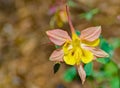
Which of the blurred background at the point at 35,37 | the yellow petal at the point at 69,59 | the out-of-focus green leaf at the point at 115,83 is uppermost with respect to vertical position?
the yellow petal at the point at 69,59

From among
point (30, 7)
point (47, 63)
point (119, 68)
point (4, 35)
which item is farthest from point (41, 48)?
point (119, 68)

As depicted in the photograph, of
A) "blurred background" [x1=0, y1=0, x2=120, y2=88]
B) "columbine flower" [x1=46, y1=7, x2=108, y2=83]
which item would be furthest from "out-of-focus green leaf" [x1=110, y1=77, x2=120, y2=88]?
"columbine flower" [x1=46, y1=7, x2=108, y2=83]

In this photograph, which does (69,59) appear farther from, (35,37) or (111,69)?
(35,37)

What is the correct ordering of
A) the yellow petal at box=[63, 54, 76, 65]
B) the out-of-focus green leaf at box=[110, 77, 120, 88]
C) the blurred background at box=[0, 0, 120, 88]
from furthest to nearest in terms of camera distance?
the blurred background at box=[0, 0, 120, 88], the out-of-focus green leaf at box=[110, 77, 120, 88], the yellow petal at box=[63, 54, 76, 65]

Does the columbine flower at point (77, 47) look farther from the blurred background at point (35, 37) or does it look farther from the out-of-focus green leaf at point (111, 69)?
the blurred background at point (35, 37)

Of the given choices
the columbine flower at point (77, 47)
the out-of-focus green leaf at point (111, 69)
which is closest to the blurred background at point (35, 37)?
the out-of-focus green leaf at point (111, 69)

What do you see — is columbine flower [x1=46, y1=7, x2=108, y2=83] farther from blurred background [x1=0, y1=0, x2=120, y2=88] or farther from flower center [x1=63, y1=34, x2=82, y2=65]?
blurred background [x1=0, y1=0, x2=120, y2=88]

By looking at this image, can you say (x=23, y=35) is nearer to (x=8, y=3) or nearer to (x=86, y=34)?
(x=8, y=3)
